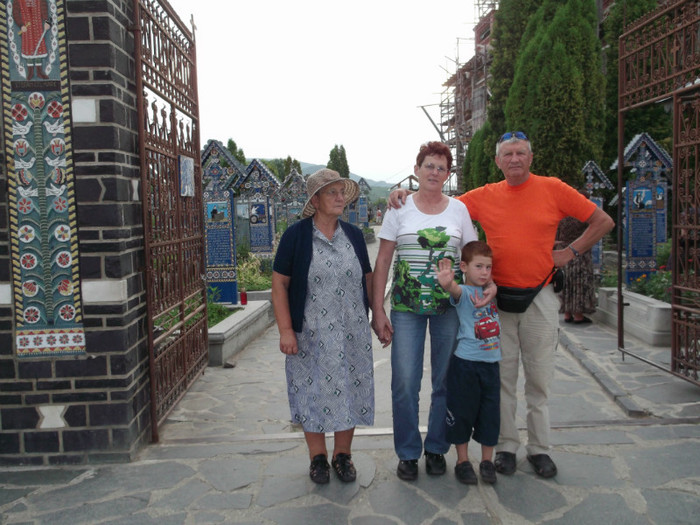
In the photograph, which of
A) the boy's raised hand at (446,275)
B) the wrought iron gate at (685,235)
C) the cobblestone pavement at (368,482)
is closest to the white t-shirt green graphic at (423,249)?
the boy's raised hand at (446,275)

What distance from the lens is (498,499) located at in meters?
3.45

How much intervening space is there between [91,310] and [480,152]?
18912 millimetres

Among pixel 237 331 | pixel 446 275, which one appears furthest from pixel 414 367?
pixel 237 331

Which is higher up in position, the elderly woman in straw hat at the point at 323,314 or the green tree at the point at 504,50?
the green tree at the point at 504,50

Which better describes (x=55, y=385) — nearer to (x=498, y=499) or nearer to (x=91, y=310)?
(x=91, y=310)

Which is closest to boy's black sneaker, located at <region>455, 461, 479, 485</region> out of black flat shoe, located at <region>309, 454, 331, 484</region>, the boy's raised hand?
black flat shoe, located at <region>309, 454, 331, 484</region>

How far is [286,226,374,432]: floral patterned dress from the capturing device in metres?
3.57

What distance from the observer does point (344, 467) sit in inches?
147

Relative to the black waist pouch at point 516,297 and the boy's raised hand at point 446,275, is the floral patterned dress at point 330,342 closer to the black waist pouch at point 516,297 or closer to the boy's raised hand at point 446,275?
the boy's raised hand at point 446,275

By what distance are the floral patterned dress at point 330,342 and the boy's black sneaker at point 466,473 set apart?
0.71 meters

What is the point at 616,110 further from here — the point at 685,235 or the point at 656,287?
the point at 685,235

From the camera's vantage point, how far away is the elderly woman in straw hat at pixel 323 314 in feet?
11.6

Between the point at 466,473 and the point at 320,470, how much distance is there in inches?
36.1

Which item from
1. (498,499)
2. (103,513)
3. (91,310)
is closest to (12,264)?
(91,310)
